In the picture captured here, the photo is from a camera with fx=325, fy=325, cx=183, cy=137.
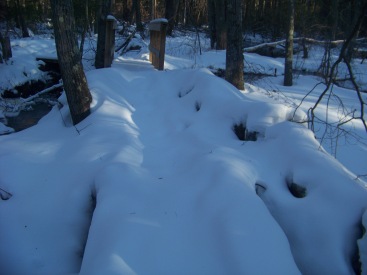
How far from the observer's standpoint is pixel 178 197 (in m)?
3.13

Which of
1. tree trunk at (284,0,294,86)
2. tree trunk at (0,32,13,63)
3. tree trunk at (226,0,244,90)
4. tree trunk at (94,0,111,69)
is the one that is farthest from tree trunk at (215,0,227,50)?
tree trunk at (0,32,13,63)

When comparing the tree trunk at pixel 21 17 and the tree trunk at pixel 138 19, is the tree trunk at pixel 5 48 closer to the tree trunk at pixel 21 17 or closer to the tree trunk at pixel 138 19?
the tree trunk at pixel 21 17

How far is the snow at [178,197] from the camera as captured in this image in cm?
245

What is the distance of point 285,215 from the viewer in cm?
308

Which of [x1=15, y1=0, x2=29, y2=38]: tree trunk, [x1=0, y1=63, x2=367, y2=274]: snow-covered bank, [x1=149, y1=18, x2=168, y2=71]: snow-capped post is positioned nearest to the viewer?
[x1=0, y1=63, x2=367, y2=274]: snow-covered bank

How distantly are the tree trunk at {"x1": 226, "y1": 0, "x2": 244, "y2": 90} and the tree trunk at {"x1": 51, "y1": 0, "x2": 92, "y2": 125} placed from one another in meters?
2.93

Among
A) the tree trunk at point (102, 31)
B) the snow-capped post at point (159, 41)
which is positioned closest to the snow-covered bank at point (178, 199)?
the snow-capped post at point (159, 41)

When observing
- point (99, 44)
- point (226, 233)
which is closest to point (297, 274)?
point (226, 233)

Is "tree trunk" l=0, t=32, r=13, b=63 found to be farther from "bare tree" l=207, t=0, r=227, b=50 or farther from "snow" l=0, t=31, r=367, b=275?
"bare tree" l=207, t=0, r=227, b=50

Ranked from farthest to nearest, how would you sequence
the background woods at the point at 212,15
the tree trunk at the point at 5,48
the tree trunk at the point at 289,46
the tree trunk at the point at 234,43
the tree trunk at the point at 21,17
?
the tree trunk at the point at 21,17
the background woods at the point at 212,15
the tree trunk at the point at 5,48
the tree trunk at the point at 289,46
the tree trunk at the point at 234,43

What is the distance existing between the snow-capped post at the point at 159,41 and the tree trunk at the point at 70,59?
330 cm

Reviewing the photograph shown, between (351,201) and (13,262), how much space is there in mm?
3131

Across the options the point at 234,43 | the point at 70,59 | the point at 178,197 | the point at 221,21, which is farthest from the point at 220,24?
the point at 178,197

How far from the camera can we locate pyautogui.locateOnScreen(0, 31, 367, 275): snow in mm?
2445
